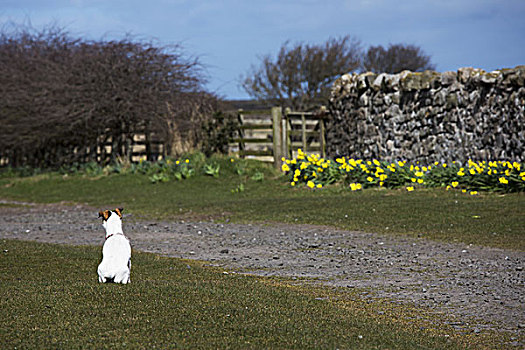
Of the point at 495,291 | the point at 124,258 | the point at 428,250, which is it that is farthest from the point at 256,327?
the point at 428,250

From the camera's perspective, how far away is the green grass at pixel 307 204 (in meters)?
9.84

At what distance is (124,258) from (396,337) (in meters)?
2.47

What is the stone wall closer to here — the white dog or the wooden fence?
the wooden fence

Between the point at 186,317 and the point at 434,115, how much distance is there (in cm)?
1234

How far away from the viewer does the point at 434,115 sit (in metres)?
15.7

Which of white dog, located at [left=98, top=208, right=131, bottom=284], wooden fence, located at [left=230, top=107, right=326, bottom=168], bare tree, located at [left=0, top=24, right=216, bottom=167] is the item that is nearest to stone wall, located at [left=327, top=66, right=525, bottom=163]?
wooden fence, located at [left=230, top=107, right=326, bottom=168]

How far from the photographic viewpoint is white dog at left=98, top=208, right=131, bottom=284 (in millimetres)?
5363

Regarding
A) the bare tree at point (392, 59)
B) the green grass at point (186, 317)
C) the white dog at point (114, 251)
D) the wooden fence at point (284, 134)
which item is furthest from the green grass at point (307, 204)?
the bare tree at point (392, 59)

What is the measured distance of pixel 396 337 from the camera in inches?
172

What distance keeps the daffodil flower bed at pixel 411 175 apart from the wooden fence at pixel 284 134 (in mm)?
2213

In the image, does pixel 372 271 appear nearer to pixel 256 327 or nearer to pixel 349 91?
pixel 256 327

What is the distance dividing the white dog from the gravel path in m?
1.82

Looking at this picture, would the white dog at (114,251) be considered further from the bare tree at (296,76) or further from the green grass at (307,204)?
the bare tree at (296,76)

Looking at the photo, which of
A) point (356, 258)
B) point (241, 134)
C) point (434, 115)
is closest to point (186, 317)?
point (356, 258)
